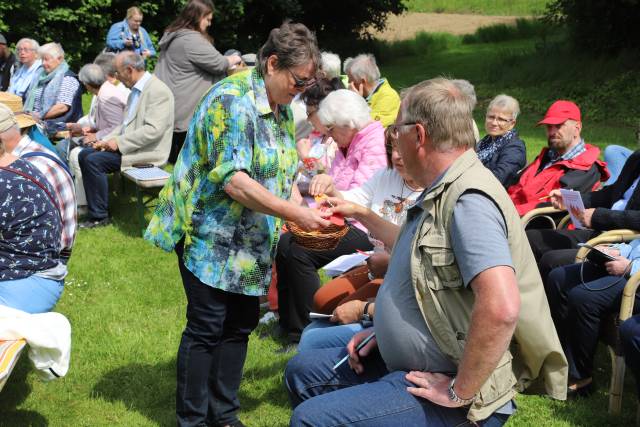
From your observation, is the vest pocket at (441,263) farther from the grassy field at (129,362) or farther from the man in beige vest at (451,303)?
the grassy field at (129,362)

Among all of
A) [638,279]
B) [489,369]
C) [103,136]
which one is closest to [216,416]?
[489,369]

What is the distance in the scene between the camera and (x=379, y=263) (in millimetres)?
3689

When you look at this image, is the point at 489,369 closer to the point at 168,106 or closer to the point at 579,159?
the point at 579,159

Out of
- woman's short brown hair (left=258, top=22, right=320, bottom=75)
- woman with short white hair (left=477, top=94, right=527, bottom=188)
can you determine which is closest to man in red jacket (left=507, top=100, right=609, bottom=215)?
woman with short white hair (left=477, top=94, right=527, bottom=188)

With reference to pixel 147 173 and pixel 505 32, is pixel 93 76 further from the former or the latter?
pixel 505 32

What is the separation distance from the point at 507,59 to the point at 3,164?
59.7ft

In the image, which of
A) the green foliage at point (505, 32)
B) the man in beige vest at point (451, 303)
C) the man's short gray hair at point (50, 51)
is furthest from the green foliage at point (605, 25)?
the man in beige vest at point (451, 303)

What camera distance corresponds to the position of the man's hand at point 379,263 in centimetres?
367

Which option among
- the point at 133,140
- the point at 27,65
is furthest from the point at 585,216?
the point at 27,65

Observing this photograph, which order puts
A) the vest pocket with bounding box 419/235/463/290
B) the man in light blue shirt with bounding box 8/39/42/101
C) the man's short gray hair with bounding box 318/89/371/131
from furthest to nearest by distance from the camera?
the man in light blue shirt with bounding box 8/39/42/101, the man's short gray hair with bounding box 318/89/371/131, the vest pocket with bounding box 419/235/463/290

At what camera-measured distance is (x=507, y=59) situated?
2056 cm

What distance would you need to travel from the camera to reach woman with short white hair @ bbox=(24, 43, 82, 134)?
9.60 metres

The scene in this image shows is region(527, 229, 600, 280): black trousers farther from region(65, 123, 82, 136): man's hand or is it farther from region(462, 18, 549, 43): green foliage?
region(462, 18, 549, 43): green foliage

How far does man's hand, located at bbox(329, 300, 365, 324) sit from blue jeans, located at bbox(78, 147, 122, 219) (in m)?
4.97
